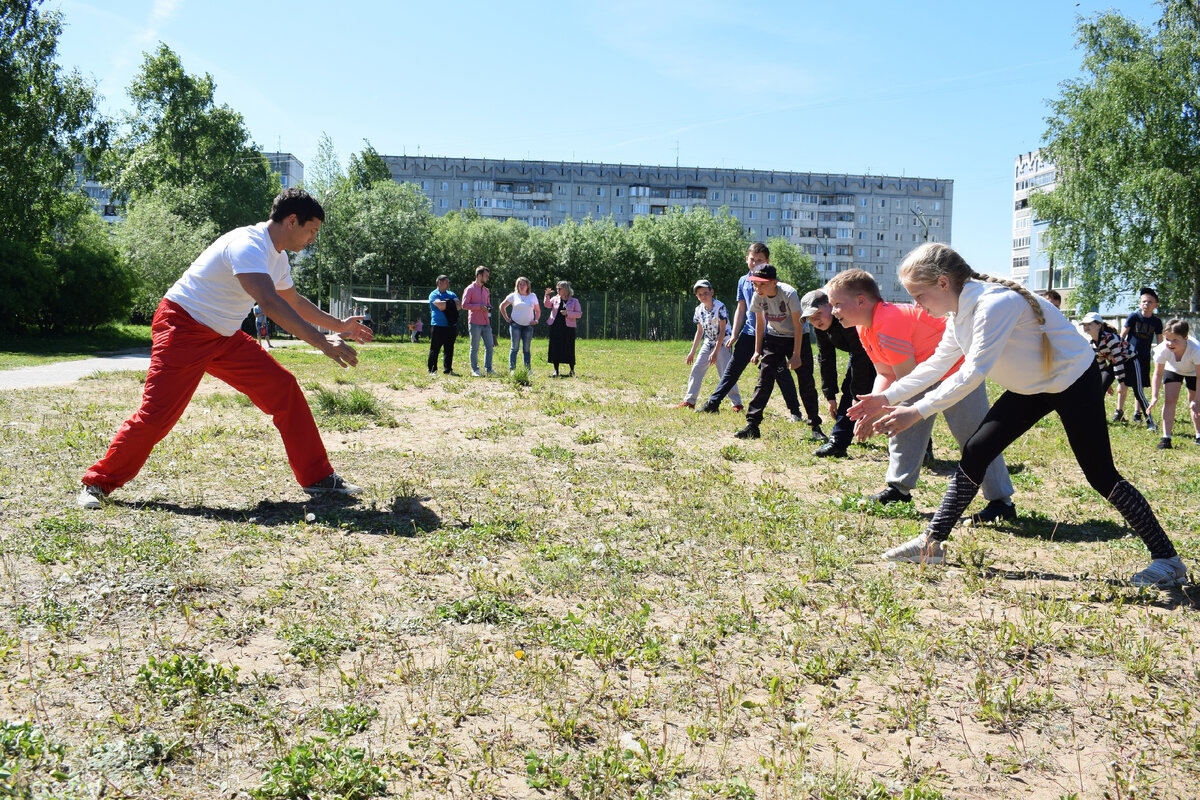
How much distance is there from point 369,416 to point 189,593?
20.7ft

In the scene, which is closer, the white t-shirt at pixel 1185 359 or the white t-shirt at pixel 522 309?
the white t-shirt at pixel 1185 359

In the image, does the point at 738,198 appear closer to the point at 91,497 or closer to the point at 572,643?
the point at 91,497

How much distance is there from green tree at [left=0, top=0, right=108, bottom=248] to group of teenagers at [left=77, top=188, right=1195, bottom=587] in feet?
91.3

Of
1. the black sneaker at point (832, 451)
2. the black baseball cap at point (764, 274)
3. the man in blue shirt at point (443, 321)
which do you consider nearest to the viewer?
the black sneaker at point (832, 451)

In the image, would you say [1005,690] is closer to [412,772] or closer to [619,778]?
[619,778]

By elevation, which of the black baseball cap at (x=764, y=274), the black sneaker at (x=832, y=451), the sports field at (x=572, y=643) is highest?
the black baseball cap at (x=764, y=274)

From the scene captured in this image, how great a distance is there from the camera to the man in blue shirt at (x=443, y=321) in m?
16.3

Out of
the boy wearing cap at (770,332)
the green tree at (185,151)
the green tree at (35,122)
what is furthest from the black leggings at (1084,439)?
the green tree at (185,151)

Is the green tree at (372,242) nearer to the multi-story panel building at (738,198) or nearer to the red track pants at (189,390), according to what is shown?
the red track pants at (189,390)

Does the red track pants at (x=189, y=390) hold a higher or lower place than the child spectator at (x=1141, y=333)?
lower

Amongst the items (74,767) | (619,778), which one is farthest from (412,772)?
(74,767)

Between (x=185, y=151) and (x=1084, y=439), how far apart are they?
197 ft

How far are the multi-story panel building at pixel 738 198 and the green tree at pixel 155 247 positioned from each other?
77067 millimetres

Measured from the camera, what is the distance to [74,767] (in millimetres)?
2551
